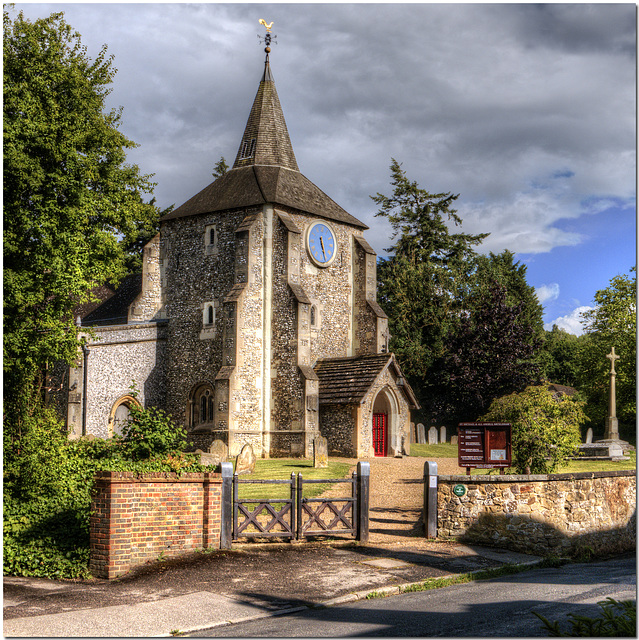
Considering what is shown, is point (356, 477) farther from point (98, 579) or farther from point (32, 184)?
point (32, 184)

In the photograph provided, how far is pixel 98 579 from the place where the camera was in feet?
37.5

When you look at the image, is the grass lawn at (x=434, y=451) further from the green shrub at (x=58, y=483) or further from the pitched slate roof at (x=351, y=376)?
the green shrub at (x=58, y=483)

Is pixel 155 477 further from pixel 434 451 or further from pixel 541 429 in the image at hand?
pixel 434 451

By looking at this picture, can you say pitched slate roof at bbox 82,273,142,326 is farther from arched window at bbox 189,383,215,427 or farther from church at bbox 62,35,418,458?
arched window at bbox 189,383,215,427

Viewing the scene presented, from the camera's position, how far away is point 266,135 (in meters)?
35.9

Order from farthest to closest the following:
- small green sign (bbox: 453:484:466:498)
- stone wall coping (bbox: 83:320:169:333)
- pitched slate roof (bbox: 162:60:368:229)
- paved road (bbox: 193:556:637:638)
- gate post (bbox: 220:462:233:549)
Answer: pitched slate roof (bbox: 162:60:368:229) < stone wall coping (bbox: 83:320:169:333) < small green sign (bbox: 453:484:466:498) < gate post (bbox: 220:462:233:549) < paved road (bbox: 193:556:637:638)

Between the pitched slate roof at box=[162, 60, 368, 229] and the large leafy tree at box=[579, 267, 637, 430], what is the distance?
22.1m

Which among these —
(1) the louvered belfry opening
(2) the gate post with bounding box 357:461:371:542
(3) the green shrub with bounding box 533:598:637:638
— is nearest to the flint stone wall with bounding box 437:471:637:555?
(2) the gate post with bounding box 357:461:371:542

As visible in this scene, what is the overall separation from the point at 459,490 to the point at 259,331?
1738cm

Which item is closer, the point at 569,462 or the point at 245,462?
the point at 245,462

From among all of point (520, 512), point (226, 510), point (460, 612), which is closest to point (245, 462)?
point (226, 510)

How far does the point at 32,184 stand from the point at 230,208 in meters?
14.0

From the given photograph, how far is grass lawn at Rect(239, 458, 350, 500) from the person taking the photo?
19.4m

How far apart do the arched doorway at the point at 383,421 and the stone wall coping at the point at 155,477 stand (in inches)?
736
